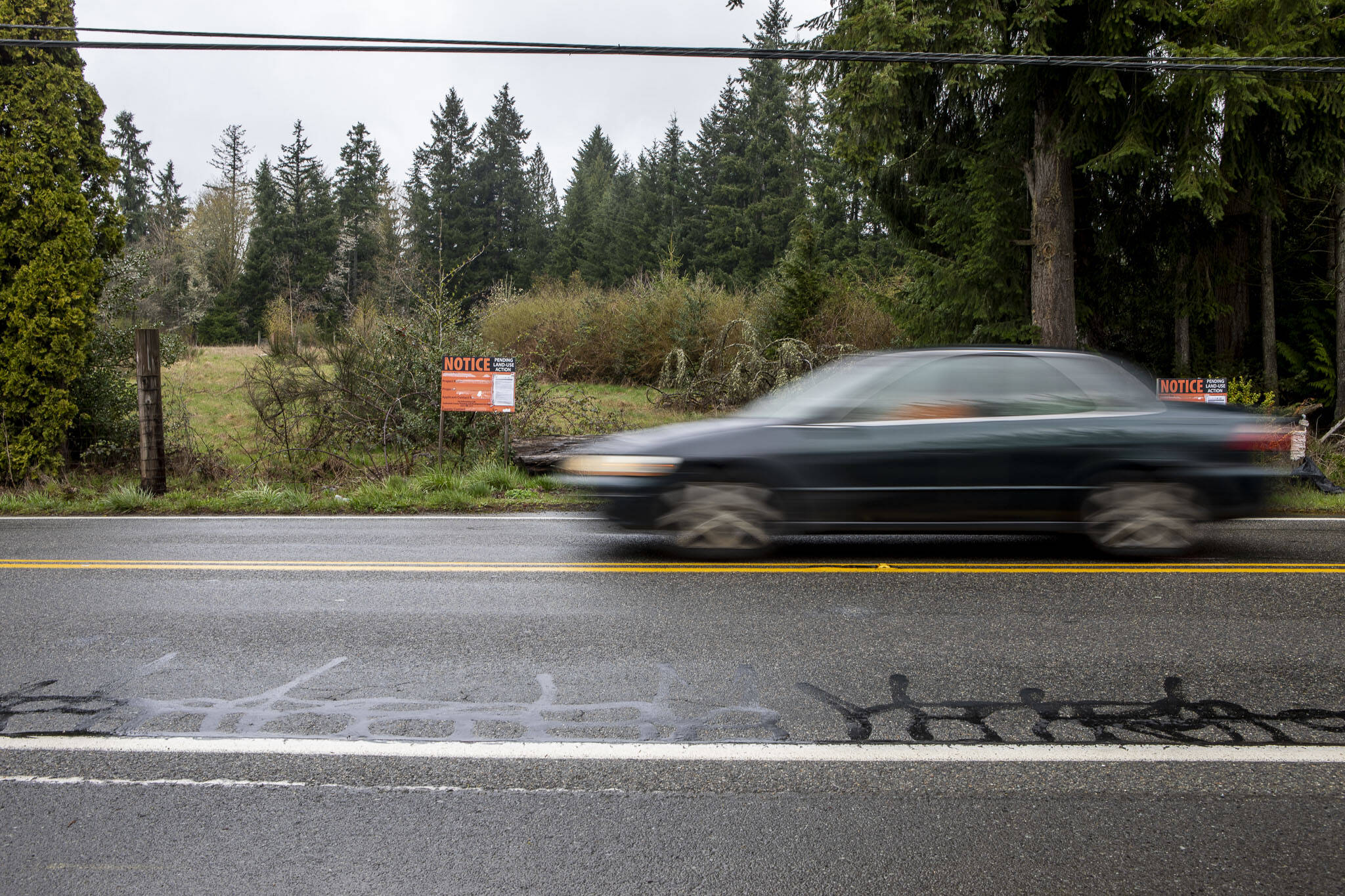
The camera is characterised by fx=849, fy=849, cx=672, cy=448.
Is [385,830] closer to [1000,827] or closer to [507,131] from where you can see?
[1000,827]

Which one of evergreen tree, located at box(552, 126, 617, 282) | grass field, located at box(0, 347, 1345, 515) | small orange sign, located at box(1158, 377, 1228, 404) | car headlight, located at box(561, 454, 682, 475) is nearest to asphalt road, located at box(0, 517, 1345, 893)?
car headlight, located at box(561, 454, 682, 475)

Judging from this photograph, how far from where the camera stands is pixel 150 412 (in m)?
11.7

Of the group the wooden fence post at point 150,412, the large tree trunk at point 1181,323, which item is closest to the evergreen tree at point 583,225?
the large tree trunk at point 1181,323

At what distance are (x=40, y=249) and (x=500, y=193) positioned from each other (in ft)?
172

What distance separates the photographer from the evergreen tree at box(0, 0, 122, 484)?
12.7 m

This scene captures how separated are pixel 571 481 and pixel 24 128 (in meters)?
12.2

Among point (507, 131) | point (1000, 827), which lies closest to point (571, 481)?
point (1000, 827)

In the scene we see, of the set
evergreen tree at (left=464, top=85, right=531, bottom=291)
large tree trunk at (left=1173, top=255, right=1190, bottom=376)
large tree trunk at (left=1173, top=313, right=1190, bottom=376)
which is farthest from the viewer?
evergreen tree at (left=464, top=85, right=531, bottom=291)

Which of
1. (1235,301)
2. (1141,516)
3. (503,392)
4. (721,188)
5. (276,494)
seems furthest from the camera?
(721,188)

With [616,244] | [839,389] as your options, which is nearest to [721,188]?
[616,244]

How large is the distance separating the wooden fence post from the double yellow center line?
460cm

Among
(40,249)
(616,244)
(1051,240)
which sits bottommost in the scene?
(40,249)

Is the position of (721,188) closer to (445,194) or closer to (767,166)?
(767,166)

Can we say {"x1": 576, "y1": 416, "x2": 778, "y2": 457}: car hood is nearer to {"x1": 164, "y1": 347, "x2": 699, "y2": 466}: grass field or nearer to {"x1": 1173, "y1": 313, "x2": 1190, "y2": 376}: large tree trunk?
{"x1": 164, "y1": 347, "x2": 699, "y2": 466}: grass field
